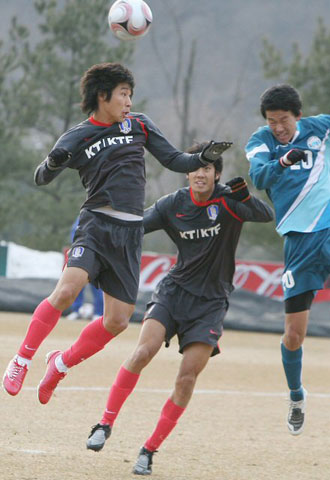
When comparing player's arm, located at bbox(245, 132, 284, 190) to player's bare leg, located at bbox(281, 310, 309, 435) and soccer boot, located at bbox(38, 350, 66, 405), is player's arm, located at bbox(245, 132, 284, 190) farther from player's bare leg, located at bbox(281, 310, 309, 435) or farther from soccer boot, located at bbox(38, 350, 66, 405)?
soccer boot, located at bbox(38, 350, 66, 405)

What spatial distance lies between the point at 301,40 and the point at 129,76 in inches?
4272

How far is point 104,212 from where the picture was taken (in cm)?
622

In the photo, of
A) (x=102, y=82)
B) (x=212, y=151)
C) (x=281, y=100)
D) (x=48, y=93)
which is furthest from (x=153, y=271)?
(x=48, y=93)

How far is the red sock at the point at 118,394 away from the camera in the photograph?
19.6ft

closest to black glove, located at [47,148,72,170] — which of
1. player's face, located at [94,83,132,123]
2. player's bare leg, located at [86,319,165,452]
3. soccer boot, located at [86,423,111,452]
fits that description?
player's face, located at [94,83,132,123]

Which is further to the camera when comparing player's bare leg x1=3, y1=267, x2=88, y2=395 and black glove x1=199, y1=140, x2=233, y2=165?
black glove x1=199, y1=140, x2=233, y2=165

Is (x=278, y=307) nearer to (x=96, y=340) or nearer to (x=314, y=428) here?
(x=314, y=428)

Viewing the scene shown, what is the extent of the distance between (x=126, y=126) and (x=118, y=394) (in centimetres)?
179

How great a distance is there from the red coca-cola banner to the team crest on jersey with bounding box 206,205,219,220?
39.4 ft

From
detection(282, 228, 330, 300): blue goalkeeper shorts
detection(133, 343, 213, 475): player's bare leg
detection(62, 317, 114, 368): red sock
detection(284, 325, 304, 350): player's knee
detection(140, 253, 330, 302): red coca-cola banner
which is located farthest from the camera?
detection(140, 253, 330, 302): red coca-cola banner

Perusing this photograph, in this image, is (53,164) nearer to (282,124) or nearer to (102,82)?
(102,82)

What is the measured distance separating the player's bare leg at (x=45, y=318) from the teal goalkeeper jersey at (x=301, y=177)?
1484 mm

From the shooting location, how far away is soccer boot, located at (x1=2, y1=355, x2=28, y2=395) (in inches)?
231

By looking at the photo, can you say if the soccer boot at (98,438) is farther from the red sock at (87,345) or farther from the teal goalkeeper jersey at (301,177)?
the teal goalkeeper jersey at (301,177)
